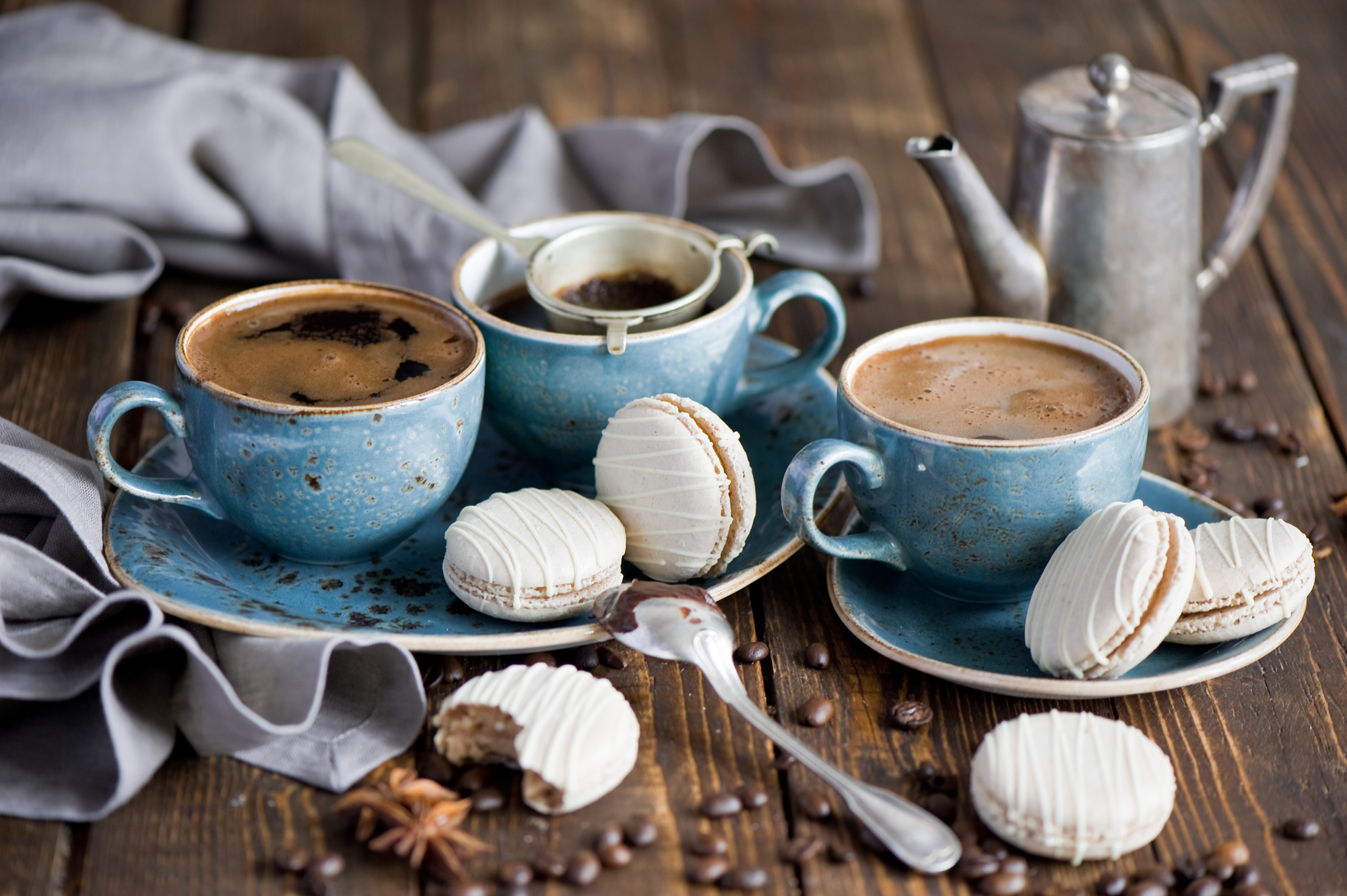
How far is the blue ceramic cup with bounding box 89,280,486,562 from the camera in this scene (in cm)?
130

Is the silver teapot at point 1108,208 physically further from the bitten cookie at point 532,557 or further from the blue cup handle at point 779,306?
the bitten cookie at point 532,557

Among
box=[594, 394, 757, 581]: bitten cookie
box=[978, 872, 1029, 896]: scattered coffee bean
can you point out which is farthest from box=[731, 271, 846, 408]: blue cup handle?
box=[978, 872, 1029, 896]: scattered coffee bean

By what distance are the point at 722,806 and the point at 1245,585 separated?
552 mm

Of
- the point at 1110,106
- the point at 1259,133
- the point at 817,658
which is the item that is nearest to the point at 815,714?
the point at 817,658

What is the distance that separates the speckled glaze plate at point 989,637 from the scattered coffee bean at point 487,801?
40 centimetres

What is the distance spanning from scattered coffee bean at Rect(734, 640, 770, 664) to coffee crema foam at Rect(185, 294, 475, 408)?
42 cm

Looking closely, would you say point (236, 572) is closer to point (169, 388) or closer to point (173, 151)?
point (169, 388)

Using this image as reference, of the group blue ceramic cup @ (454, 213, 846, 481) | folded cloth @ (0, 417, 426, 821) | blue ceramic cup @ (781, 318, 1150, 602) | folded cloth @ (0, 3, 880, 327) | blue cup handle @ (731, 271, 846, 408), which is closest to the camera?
folded cloth @ (0, 417, 426, 821)

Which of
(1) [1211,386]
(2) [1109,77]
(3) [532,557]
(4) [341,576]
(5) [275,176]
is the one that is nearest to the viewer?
(3) [532,557]

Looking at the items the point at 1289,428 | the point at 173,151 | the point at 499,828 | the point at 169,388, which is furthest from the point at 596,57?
the point at 499,828

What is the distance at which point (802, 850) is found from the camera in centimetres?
110

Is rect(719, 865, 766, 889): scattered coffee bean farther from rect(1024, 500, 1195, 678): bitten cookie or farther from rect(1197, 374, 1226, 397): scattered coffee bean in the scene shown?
rect(1197, 374, 1226, 397): scattered coffee bean

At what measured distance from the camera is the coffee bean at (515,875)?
3.51 ft

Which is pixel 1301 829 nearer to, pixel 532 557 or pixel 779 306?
pixel 532 557
